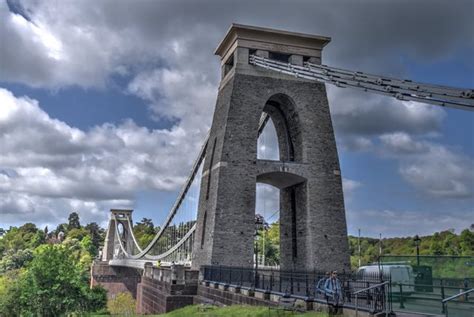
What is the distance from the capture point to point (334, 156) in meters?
28.3

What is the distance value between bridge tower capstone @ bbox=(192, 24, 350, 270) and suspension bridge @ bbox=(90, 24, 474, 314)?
2.1 inches

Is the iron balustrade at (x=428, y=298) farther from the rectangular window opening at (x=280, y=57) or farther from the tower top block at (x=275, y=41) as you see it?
the rectangular window opening at (x=280, y=57)

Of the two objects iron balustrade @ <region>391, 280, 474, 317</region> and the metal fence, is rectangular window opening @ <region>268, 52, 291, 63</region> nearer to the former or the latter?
the metal fence

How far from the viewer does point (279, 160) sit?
93.7 feet

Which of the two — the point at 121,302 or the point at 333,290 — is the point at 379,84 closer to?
the point at 333,290

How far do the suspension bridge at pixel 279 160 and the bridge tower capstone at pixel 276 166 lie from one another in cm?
5

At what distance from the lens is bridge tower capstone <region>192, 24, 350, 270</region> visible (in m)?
26.2

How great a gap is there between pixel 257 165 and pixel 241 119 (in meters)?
2.71

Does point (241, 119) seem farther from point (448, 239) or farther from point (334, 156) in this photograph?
point (448, 239)

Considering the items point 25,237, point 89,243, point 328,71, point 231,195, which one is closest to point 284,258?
point 231,195

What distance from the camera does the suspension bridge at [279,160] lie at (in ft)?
85.9

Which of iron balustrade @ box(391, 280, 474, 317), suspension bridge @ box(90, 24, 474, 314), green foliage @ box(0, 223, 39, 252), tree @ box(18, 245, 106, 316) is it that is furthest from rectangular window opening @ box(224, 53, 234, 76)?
green foliage @ box(0, 223, 39, 252)

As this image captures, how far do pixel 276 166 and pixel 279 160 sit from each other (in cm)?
130

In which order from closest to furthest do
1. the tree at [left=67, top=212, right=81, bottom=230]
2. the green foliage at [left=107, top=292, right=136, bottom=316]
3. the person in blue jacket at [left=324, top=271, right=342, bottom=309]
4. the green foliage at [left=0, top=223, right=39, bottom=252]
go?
the person in blue jacket at [left=324, top=271, right=342, bottom=309]
the green foliage at [left=107, top=292, right=136, bottom=316]
the green foliage at [left=0, top=223, right=39, bottom=252]
the tree at [left=67, top=212, right=81, bottom=230]
